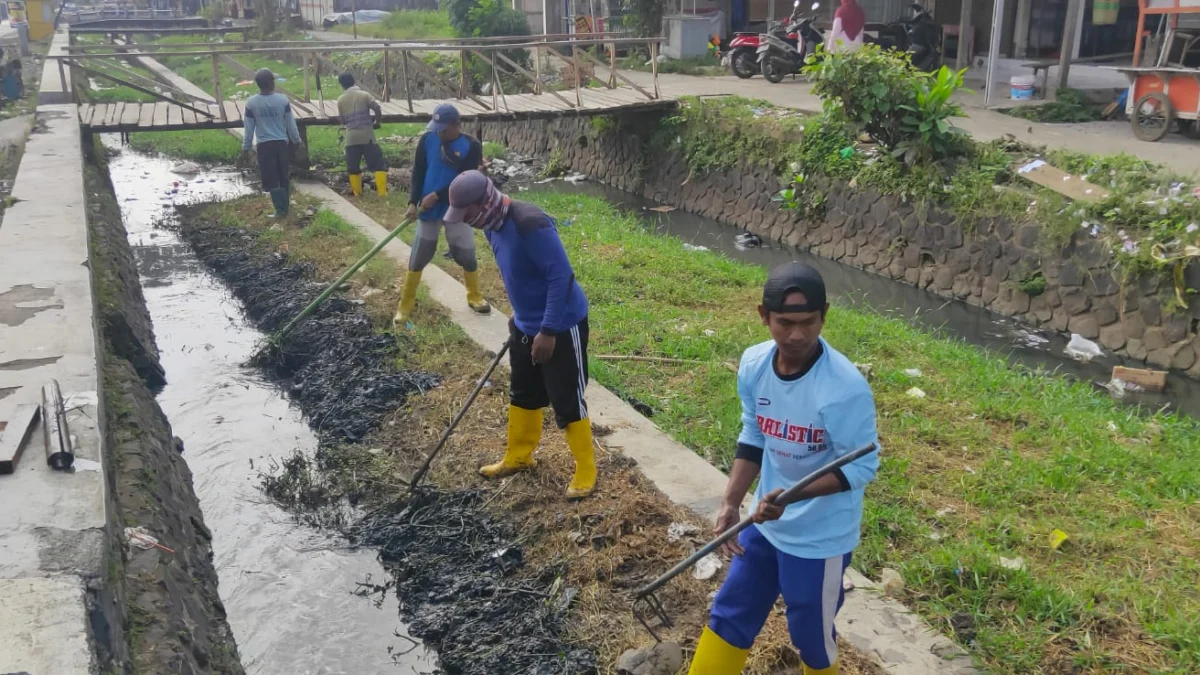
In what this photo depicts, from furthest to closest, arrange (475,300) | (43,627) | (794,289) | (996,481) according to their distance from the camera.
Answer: (475,300) < (996,481) < (43,627) < (794,289)

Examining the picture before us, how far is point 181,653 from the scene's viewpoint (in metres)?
3.28

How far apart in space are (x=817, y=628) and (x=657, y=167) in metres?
12.0

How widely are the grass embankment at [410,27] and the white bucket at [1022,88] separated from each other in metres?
14.1

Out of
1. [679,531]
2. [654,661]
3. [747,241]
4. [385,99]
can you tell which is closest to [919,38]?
[747,241]

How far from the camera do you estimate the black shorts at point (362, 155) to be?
11.5 m

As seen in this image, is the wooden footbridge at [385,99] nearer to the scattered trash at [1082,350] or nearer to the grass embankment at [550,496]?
the grass embankment at [550,496]

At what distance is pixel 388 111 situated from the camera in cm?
1238

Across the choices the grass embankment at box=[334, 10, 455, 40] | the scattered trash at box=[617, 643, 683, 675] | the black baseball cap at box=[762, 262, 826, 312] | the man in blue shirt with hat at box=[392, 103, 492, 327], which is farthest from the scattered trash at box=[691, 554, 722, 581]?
the grass embankment at box=[334, 10, 455, 40]

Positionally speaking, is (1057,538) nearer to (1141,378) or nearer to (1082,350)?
(1141,378)

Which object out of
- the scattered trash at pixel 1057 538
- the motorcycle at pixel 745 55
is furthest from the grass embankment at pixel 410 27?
the scattered trash at pixel 1057 538

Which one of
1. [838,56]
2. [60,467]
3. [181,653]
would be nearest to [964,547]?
[181,653]

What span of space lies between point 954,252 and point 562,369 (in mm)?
6182

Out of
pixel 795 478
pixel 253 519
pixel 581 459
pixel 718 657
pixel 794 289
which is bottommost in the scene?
pixel 253 519

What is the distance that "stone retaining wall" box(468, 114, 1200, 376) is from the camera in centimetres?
737
